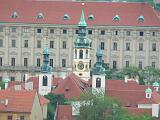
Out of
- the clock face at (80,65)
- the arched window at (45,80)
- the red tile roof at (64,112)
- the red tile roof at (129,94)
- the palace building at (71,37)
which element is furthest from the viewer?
the palace building at (71,37)

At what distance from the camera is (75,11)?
5733 inches

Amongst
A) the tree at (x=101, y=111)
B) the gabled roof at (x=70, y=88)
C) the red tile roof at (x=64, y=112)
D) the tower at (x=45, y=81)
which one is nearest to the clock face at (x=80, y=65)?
the tower at (x=45, y=81)

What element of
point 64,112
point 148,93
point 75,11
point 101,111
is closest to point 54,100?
point 64,112

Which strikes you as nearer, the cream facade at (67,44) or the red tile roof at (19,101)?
the red tile roof at (19,101)

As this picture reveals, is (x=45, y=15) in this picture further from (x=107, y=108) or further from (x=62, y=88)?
(x=107, y=108)

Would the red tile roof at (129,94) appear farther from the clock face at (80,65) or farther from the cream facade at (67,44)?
the cream facade at (67,44)

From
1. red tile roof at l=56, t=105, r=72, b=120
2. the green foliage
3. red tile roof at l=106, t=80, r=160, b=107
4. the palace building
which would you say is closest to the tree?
red tile roof at l=56, t=105, r=72, b=120

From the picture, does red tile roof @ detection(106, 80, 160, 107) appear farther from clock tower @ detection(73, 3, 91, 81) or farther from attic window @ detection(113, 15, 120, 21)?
attic window @ detection(113, 15, 120, 21)

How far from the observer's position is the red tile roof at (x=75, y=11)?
5650 inches

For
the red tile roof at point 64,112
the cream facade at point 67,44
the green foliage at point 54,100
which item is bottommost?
the red tile roof at point 64,112

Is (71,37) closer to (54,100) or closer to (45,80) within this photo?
(45,80)

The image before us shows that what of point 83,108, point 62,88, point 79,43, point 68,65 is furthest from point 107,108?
point 68,65

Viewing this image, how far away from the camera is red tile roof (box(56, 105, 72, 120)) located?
306 ft

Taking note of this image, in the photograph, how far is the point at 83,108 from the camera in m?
87.2
